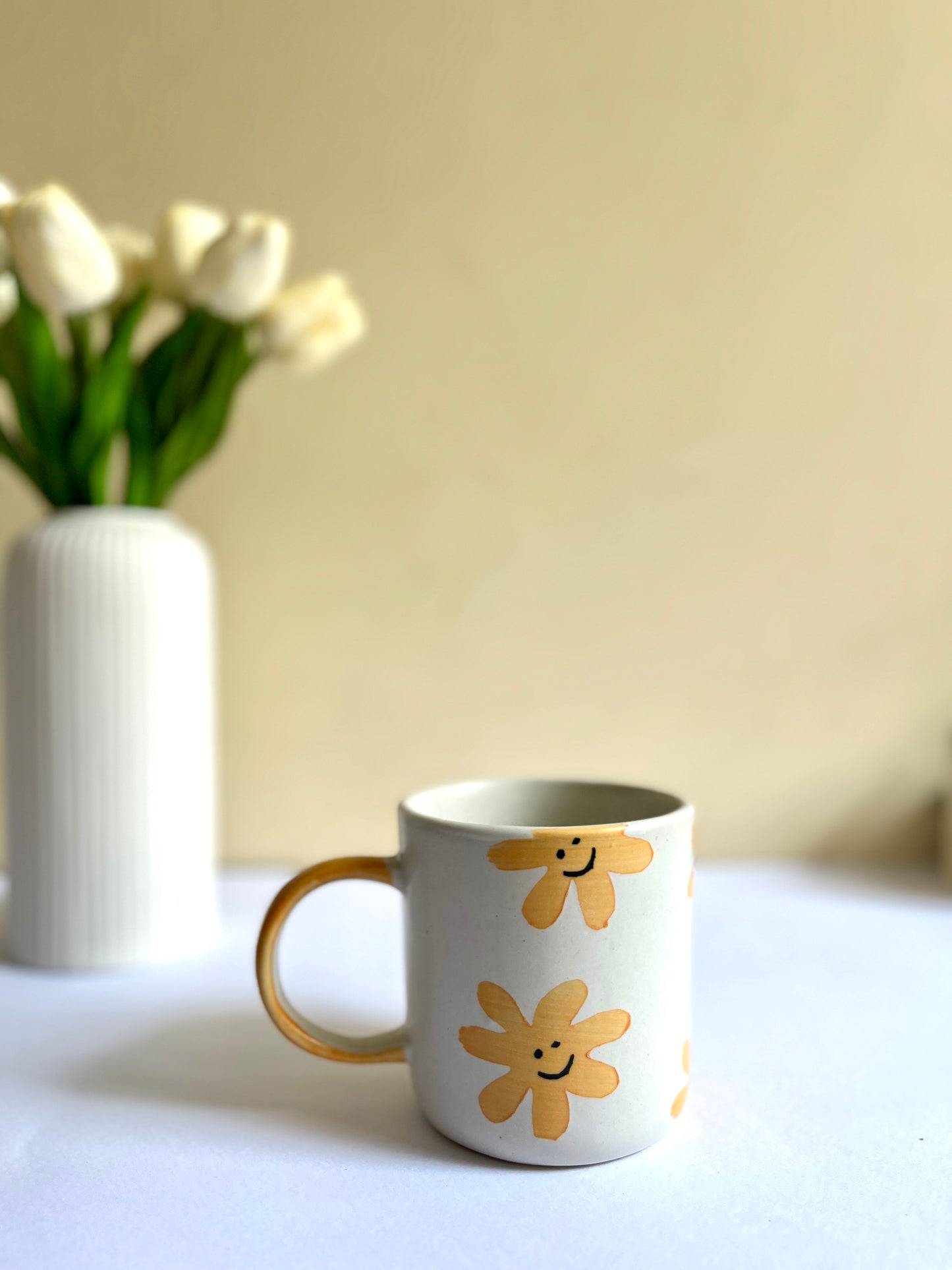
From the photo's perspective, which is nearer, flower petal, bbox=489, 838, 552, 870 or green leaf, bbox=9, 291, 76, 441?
flower petal, bbox=489, 838, 552, 870

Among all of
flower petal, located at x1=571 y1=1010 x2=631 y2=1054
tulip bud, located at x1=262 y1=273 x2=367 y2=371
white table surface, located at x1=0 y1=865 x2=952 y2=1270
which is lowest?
white table surface, located at x1=0 y1=865 x2=952 y2=1270

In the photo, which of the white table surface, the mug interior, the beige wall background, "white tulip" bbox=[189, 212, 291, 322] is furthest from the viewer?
the beige wall background

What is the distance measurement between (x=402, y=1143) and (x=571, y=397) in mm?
606

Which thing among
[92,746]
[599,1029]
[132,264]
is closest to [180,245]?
[132,264]

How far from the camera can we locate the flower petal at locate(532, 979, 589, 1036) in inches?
13.9

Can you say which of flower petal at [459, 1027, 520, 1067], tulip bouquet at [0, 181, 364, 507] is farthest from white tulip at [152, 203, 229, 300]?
flower petal at [459, 1027, 520, 1067]

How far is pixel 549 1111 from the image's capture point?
1.16 feet

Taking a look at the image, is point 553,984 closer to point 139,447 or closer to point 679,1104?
point 679,1104

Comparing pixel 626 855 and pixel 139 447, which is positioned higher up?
pixel 139 447

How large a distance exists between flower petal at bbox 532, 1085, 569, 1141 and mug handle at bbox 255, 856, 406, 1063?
0.23ft

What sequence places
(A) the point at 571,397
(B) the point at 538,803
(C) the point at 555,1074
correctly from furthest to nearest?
(A) the point at 571,397 < (B) the point at 538,803 < (C) the point at 555,1074

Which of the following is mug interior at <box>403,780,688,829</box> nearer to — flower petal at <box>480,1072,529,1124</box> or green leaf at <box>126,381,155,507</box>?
flower petal at <box>480,1072,529,1124</box>

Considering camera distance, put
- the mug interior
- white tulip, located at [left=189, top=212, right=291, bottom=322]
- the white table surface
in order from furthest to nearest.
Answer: white tulip, located at [left=189, top=212, right=291, bottom=322], the mug interior, the white table surface

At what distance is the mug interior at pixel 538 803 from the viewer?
45 centimetres
